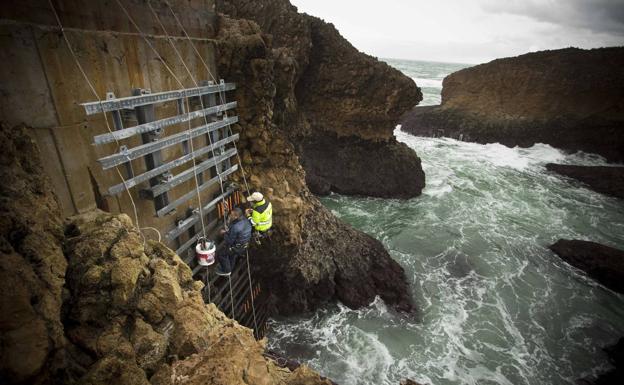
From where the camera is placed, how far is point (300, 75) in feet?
52.8

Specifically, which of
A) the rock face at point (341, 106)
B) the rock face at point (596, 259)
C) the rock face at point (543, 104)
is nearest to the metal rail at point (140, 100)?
the rock face at point (341, 106)

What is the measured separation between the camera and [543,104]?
28.4m

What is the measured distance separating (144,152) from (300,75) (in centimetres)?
1293

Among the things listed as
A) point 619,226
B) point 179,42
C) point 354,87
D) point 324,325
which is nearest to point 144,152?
point 179,42

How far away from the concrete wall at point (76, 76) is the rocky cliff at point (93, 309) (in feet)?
1.86

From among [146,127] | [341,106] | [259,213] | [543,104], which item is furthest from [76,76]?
[543,104]

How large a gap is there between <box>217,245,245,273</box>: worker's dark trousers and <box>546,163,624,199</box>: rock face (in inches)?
1007

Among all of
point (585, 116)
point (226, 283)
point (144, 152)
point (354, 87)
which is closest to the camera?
point (144, 152)

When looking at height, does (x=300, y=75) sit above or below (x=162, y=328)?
above

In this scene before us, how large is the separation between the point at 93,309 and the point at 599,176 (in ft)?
96.9

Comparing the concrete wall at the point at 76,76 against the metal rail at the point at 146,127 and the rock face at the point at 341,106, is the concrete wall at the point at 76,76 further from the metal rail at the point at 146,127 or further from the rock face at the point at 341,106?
the rock face at the point at 341,106

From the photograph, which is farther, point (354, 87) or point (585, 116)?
point (585, 116)

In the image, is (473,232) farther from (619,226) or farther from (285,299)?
(285,299)

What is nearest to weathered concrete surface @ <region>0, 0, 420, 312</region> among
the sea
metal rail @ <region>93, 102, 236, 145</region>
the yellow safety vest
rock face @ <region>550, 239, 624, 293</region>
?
metal rail @ <region>93, 102, 236, 145</region>
